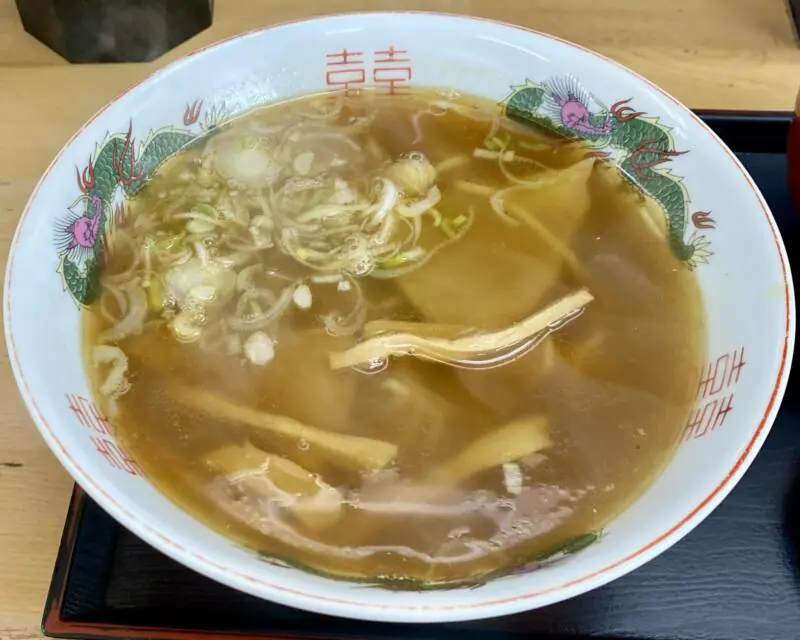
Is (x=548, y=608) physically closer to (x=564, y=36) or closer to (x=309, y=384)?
(x=309, y=384)

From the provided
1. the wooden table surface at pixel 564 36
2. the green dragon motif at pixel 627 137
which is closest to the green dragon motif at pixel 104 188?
the wooden table surface at pixel 564 36

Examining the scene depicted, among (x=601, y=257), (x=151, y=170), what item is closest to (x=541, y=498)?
(x=601, y=257)

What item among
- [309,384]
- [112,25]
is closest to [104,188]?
[309,384]

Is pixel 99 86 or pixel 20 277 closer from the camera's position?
pixel 20 277

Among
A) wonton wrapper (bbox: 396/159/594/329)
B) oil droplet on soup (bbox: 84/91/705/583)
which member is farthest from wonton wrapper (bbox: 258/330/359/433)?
wonton wrapper (bbox: 396/159/594/329)

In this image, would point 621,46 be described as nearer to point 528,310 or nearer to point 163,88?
point 528,310
